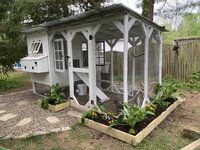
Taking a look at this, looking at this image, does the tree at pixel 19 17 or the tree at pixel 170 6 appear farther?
the tree at pixel 170 6

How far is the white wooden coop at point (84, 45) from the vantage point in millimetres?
4088

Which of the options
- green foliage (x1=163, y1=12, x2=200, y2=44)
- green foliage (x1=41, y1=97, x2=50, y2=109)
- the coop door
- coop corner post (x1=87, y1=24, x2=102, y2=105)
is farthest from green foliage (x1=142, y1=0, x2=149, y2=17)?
green foliage (x1=163, y1=12, x2=200, y2=44)

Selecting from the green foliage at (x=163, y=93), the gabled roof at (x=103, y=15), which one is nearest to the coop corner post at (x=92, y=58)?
the gabled roof at (x=103, y=15)

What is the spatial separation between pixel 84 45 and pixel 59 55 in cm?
119

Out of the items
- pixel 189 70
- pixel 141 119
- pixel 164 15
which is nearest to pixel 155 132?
pixel 141 119

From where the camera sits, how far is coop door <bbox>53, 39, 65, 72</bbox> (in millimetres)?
5641

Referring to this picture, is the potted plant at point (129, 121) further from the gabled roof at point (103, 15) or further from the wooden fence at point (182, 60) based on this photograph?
the wooden fence at point (182, 60)

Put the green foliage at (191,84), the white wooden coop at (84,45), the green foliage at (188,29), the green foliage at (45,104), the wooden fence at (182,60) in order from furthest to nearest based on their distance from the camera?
the green foliage at (188,29) < the wooden fence at (182,60) < the green foliage at (191,84) < the green foliage at (45,104) < the white wooden coop at (84,45)

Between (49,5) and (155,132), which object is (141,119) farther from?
(49,5)

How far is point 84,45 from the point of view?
662cm

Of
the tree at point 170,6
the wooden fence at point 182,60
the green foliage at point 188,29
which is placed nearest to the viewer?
the wooden fence at point 182,60

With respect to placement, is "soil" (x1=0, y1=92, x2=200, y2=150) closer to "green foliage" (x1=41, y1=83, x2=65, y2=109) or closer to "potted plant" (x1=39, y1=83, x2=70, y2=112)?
"potted plant" (x1=39, y1=83, x2=70, y2=112)

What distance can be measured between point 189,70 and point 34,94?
20.1ft

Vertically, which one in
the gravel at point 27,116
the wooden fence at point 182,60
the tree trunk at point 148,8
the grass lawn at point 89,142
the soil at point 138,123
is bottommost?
the grass lawn at point 89,142
